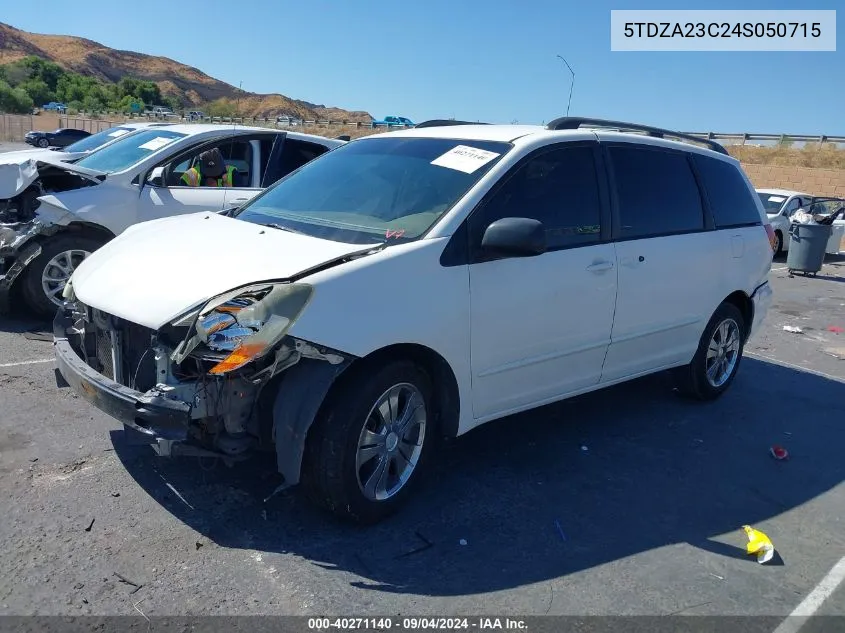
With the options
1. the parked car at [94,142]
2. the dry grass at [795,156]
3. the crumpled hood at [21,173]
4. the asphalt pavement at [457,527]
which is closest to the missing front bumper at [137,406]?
the asphalt pavement at [457,527]

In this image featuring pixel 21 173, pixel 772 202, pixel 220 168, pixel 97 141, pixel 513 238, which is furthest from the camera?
pixel 772 202

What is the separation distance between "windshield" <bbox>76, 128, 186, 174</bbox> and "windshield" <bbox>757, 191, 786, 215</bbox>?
47.7ft

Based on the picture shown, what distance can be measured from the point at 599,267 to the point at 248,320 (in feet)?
7.56

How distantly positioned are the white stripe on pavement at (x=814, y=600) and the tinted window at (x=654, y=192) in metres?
2.26

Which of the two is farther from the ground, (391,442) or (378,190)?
(378,190)

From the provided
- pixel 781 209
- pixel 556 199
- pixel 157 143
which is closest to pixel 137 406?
pixel 556 199

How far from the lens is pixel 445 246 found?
12.5 feet

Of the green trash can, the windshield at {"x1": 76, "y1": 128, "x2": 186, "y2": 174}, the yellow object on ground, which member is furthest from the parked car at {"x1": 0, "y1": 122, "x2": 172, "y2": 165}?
the green trash can

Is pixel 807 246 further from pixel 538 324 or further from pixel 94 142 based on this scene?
pixel 94 142

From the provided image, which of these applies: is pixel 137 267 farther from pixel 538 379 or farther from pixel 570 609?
pixel 570 609

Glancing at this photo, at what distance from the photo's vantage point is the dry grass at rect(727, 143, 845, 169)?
3781cm

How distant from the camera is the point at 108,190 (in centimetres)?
698

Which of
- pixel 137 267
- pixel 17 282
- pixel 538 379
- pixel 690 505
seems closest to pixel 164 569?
pixel 137 267

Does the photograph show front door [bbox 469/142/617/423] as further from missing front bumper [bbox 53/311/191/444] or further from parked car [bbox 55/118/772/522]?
missing front bumper [bbox 53/311/191/444]
